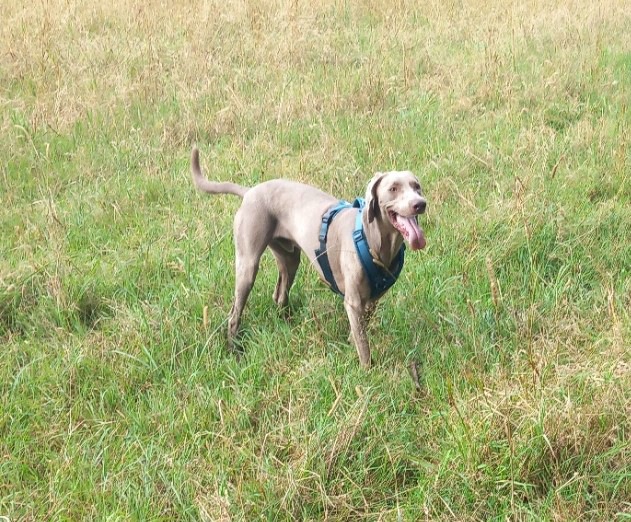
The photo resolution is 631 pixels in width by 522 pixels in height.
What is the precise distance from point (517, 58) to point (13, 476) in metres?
5.86

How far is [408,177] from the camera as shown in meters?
3.32

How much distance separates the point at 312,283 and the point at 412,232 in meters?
1.22

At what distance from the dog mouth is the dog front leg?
447 millimetres

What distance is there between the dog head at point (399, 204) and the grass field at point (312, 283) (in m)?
0.54

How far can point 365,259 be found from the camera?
11.4 ft

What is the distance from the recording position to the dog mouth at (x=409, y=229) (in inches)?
123

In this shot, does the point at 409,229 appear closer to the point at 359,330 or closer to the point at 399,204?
the point at 399,204

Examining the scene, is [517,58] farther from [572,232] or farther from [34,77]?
[34,77]

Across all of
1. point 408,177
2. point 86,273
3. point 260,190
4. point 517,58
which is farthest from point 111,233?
point 517,58

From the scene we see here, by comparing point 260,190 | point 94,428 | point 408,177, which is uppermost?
point 408,177

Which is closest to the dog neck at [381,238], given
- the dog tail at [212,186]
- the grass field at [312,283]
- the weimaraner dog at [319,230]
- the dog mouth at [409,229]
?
the weimaraner dog at [319,230]

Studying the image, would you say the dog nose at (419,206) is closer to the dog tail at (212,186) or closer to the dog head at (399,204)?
the dog head at (399,204)

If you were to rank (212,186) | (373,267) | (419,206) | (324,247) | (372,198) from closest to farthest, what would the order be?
(419,206), (372,198), (373,267), (324,247), (212,186)

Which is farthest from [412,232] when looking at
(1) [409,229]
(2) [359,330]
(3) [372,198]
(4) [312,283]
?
(4) [312,283]
